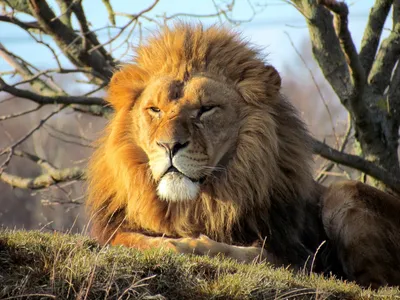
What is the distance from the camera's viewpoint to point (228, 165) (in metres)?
5.22

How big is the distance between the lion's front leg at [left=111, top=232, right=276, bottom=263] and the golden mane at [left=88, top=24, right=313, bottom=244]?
17cm

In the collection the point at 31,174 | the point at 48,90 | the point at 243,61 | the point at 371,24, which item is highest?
the point at 371,24

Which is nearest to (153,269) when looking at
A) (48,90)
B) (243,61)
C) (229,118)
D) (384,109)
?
(229,118)

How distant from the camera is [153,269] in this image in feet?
13.3

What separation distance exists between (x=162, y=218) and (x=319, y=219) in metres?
1.27

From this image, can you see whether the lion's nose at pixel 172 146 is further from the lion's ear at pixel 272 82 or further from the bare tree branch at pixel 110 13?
the bare tree branch at pixel 110 13

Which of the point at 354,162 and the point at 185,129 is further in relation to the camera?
the point at 354,162

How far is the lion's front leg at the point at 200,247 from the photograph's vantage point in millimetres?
4723

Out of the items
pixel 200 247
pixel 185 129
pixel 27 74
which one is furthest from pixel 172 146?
pixel 27 74

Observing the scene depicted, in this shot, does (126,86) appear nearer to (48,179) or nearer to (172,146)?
(172,146)

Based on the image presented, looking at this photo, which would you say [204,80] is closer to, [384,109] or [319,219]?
[319,219]

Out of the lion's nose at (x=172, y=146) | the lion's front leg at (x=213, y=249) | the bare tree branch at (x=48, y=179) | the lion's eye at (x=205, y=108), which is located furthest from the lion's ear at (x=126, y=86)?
the bare tree branch at (x=48, y=179)

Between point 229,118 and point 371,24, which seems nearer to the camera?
point 229,118

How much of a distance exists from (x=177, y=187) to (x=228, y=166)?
47 centimetres
